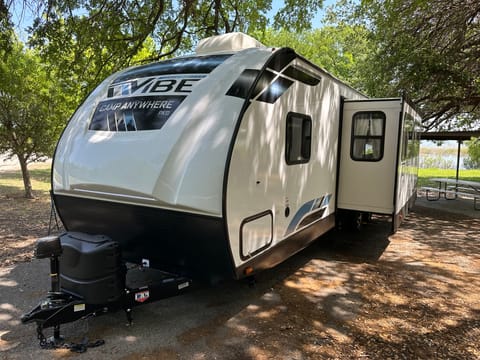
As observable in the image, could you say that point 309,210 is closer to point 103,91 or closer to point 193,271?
point 193,271

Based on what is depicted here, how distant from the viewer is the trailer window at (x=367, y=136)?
19.3 ft

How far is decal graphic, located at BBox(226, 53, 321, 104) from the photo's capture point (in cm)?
346

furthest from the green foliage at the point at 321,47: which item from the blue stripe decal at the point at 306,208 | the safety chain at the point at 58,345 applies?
the safety chain at the point at 58,345

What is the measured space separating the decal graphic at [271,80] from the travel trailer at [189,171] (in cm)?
1

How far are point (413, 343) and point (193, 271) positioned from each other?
7.17ft

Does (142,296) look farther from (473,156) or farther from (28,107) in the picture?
(473,156)

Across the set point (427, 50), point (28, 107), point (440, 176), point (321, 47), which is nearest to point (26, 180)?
point (28, 107)

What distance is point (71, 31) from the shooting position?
8.83 metres

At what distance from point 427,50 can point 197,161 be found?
29.3 feet

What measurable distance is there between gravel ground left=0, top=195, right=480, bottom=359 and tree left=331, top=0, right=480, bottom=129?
5639mm

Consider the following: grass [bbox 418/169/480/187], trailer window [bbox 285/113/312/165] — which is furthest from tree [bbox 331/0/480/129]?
grass [bbox 418/169/480/187]

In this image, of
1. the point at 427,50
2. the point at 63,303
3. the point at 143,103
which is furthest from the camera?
the point at 427,50

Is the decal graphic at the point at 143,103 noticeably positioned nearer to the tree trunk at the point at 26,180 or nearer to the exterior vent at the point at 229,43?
the exterior vent at the point at 229,43

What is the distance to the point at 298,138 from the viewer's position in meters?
4.53
